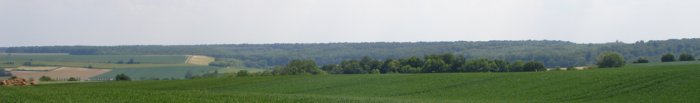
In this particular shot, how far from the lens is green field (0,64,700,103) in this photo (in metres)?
21.0

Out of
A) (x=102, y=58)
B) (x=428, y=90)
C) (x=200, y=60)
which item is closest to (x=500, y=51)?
(x=200, y=60)

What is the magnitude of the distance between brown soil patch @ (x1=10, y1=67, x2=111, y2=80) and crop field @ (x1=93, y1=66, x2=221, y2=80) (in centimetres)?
319

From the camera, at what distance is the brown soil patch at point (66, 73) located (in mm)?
95469

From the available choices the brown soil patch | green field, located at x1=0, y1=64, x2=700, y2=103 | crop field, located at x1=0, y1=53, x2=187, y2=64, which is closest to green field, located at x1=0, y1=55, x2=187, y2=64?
crop field, located at x1=0, y1=53, x2=187, y2=64

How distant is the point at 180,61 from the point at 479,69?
113327 mm

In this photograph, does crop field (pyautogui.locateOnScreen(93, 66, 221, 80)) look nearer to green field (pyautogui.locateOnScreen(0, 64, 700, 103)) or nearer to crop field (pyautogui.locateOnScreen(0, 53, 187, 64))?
crop field (pyautogui.locateOnScreen(0, 53, 187, 64))

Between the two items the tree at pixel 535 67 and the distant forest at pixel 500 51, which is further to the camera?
the distant forest at pixel 500 51

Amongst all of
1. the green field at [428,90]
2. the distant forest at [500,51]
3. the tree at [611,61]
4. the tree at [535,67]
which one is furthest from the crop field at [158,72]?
the tree at [611,61]

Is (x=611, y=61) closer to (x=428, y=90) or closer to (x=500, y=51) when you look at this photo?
(x=428, y=90)

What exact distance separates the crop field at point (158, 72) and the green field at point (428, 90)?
250ft

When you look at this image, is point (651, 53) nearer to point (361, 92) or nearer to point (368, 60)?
point (368, 60)

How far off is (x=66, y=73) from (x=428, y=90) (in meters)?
106

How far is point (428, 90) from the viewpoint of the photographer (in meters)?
32.2

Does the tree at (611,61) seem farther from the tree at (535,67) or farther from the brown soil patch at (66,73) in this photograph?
the brown soil patch at (66,73)
